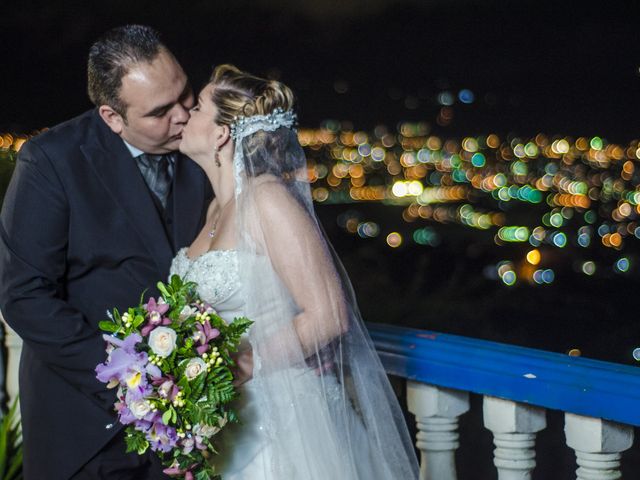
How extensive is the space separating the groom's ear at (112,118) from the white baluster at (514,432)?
53.9 inches

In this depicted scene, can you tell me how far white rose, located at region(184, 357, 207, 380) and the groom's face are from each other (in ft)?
2.89

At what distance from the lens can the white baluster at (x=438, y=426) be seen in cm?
277

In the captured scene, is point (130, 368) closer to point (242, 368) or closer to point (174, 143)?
point (242, 368)

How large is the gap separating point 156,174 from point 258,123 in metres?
0.53

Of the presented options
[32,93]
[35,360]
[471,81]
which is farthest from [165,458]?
[471,81]

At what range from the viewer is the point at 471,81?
105 m

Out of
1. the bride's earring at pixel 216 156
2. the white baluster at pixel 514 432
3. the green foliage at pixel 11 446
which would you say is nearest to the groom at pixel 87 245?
the bride's earring at pixel 216 156

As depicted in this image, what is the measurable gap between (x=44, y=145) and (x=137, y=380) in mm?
915

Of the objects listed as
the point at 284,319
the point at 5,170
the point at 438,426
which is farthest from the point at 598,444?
the point at 5,170

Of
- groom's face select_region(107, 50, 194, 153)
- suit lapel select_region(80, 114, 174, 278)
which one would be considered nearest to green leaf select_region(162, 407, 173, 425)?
suit lapel select_region(80, 114, 174, 278)

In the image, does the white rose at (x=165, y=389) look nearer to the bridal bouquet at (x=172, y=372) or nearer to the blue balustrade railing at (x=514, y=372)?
the bridal bouquet at (x=172, y=372)

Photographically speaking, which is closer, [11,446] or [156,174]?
[156,174]

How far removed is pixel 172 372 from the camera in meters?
2.27

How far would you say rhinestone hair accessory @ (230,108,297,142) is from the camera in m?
2.66
